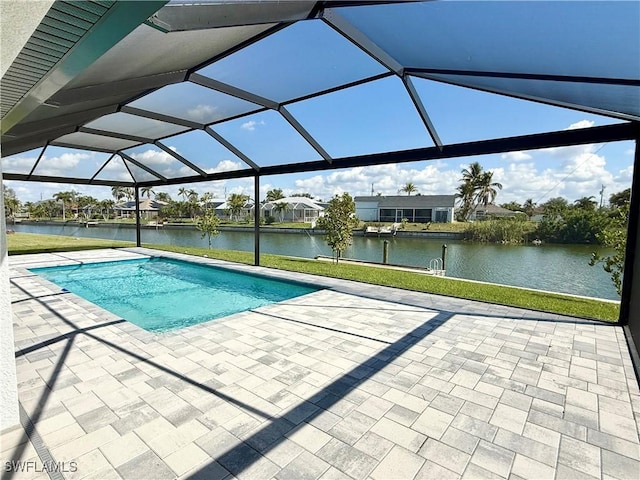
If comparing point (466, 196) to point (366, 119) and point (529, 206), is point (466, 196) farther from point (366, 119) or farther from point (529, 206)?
point (366, 119)

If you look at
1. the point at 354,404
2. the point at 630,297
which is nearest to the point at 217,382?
the point at 354,404

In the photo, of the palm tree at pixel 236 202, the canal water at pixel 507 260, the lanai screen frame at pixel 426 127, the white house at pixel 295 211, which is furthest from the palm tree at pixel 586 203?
the palm tree at pixel 236 202

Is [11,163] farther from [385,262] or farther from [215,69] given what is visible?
[385,262]

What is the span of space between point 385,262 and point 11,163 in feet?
39.1

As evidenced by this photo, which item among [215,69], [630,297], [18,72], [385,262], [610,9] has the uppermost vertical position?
[215,69]

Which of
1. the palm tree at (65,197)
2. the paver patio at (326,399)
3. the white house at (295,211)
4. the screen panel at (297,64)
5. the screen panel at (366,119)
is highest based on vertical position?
the screen panel at (297,64)

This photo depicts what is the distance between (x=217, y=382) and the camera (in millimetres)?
2822

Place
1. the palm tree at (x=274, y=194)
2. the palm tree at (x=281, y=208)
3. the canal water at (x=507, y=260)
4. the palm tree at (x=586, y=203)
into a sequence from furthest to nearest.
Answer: the palm tree at (x=274, y=194) → the palm tree at (x=281, y=208) → the palm tree at (x=586, y=203) → the canal water at (x=507, y=260)

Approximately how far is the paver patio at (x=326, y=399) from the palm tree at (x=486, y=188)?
33.3 metres

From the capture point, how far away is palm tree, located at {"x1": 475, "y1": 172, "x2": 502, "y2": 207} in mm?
34250

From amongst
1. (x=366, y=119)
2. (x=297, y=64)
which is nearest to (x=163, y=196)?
(x=366, y=119)

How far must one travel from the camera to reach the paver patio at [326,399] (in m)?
1.95

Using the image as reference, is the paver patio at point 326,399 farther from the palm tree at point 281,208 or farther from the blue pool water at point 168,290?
the palm tree at point 281,208

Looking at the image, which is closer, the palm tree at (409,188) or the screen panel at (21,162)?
the screen panel at (21,162)
